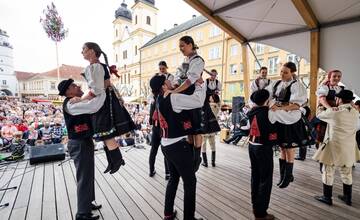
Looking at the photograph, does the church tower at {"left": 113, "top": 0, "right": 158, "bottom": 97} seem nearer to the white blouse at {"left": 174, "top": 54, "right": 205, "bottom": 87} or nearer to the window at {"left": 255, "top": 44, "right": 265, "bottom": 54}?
the window at {"left": 255, "top": 44, "right": 265, "bottom": 54}

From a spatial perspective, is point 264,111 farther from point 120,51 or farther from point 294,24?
point 120,51

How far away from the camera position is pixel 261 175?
1982 millimetres

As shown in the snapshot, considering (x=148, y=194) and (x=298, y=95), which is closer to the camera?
(x=298, y=95)

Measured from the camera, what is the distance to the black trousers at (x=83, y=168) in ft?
6.49

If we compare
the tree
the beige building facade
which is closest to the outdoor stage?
the tree

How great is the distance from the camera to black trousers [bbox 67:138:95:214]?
1979mm

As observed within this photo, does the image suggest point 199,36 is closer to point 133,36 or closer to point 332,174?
point 133,36

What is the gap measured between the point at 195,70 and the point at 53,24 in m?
24.9

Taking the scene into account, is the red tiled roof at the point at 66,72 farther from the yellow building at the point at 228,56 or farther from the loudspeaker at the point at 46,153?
the loudspeaker at the point at 46,153

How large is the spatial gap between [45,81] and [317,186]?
55707 mm

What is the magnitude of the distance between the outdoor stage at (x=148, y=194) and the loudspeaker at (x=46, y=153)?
7.0 inches

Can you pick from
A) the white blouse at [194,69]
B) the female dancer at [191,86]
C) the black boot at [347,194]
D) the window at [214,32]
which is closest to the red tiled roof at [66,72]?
the window at [214,32]

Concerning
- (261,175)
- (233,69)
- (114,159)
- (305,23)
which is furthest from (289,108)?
(233,69)

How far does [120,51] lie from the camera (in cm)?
4556
